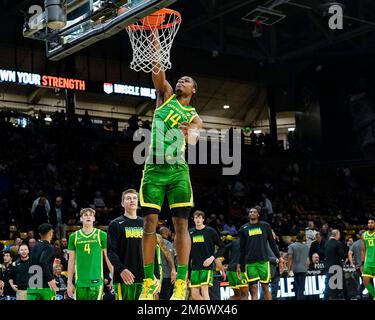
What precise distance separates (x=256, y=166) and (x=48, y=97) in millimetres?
10592

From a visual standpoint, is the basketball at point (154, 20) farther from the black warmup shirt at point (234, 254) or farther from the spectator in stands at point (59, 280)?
the black warmup shirt at point (234, 254)

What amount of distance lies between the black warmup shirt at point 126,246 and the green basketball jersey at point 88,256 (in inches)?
39.2

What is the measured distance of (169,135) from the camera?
262 inches

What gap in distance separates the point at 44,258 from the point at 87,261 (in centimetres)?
76

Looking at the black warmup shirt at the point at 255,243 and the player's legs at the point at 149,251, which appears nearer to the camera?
the player's legs at the point at 149,251

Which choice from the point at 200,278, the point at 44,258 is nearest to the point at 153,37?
the point at 44,258

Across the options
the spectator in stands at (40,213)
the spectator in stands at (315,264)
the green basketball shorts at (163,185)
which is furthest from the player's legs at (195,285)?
the spectator in stands at (40,213)

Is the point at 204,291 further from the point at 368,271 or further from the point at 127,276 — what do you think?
the point at 127,276

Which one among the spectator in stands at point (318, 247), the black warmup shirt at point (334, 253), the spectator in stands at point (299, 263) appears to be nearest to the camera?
the black warmup shirt at point (334, 253)

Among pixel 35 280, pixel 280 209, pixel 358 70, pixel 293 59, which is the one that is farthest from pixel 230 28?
pixel 35 280

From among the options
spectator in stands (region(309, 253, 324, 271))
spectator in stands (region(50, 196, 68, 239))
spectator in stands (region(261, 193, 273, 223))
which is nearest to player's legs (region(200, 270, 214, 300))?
spectator in stands (region(309, 253, 324, 271))

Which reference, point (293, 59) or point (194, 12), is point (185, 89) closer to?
point (194, 12)

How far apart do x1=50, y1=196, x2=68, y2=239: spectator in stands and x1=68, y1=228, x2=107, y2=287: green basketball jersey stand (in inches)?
334

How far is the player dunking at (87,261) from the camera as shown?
8836 mm
